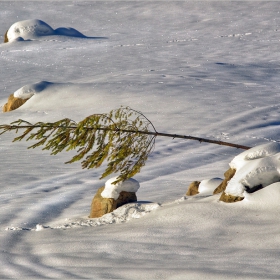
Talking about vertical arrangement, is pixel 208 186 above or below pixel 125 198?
below

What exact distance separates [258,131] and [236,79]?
5208 mm

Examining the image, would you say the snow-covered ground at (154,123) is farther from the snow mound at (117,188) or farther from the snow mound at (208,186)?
the snow mound at (117,188)

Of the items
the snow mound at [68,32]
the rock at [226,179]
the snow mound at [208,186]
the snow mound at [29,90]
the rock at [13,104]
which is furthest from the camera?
the snow mound at [68,32]

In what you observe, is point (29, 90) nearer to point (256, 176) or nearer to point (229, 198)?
point (229, 198)

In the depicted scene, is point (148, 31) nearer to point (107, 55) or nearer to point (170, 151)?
point (107, 55)

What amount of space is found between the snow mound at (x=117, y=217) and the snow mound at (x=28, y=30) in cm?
2047

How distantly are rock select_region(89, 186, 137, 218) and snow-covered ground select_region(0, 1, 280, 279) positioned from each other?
4.6 inches

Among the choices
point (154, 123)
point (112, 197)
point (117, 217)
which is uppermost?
point (112, 197)

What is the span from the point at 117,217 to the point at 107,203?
0.99 ft

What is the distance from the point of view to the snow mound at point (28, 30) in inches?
1018

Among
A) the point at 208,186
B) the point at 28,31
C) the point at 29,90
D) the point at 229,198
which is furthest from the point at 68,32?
the point at 229,198

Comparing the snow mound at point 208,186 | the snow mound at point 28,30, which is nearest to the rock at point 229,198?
the snow mound at point 208,186

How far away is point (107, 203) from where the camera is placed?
6594 millimetres

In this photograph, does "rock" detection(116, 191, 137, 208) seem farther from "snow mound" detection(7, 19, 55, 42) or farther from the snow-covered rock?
"snow mound" detection(7, 19, 55, 42)
